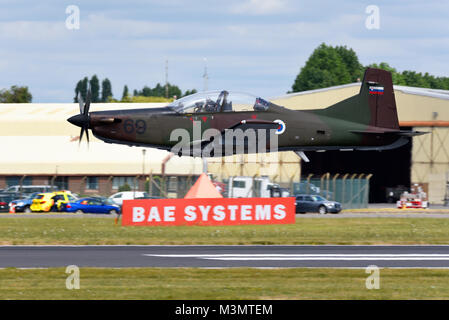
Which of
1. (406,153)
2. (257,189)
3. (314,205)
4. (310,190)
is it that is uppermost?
(406,153)

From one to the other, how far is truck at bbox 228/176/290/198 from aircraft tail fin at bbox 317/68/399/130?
24.0 meters

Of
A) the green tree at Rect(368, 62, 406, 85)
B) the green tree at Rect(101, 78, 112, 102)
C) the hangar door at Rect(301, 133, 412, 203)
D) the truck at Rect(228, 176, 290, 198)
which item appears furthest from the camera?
the green tree at Rect(101, 78, 112, 102)

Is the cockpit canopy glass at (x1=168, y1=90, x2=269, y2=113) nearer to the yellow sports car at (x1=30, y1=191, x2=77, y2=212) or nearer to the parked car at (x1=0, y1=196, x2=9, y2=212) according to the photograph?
the yellow sports car at (x1=30, y1=191, x2=77, y2=212)

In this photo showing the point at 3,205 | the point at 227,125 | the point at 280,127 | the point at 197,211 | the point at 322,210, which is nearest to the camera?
the point at 227,125

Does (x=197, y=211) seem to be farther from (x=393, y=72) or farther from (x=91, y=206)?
(x=393, y=72)

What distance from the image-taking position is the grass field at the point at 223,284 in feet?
41.4

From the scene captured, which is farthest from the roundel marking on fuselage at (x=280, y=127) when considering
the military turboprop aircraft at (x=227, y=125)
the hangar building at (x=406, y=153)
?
the hangar building at (x=406, y=153)

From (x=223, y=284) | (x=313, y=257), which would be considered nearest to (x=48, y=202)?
(x=313, y=257)

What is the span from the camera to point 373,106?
18.4 m

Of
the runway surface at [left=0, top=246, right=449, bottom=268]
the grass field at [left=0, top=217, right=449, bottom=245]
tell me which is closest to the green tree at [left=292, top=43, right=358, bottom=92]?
the grass field at [left=0, top=217, right=449, bottom=245]

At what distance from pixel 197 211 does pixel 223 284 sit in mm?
13213

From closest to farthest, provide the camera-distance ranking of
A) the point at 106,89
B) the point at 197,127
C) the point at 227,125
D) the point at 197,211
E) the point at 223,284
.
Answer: the point at 223,284
the point at 227,125
the point at 197,127
the point at 197,211
the point at 106,89

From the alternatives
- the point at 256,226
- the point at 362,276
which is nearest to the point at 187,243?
the point at 256,226

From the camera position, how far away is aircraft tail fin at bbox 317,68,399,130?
18.1 m
